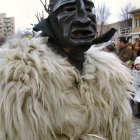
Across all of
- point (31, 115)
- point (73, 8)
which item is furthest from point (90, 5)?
point (31, 115)

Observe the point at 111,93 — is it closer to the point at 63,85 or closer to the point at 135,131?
the point at 63,85

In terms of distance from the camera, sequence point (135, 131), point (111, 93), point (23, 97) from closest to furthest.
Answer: point (23, 97), point (111, 93), point (135, 131)

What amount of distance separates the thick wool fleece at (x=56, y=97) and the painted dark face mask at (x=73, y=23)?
144mm

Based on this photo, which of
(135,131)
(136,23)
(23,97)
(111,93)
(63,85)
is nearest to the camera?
(23,97)

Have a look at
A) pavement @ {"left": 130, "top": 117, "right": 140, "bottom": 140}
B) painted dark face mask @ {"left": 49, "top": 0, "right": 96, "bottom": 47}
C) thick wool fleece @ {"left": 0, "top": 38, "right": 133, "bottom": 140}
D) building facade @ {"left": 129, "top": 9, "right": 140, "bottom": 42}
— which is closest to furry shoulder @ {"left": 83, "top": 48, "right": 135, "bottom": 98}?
thick wool fleece @ {"left": 0, "top": 38, "right": 133, "bottom": 140}

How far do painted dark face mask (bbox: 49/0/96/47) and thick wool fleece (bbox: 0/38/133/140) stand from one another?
14 centimetres

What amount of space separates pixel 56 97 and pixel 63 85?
90 mm

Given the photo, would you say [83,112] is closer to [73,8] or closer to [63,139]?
[63,139]

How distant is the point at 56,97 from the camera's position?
110 centimetres

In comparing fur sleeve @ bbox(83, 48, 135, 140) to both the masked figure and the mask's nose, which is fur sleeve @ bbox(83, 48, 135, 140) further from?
the mask's nose

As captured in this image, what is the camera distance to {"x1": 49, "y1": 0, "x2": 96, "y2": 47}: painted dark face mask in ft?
3.97

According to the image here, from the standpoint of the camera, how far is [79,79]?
1.24 meters

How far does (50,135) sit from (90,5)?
90cm

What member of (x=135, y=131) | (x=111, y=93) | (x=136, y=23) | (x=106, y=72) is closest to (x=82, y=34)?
(x=106, y=72)
